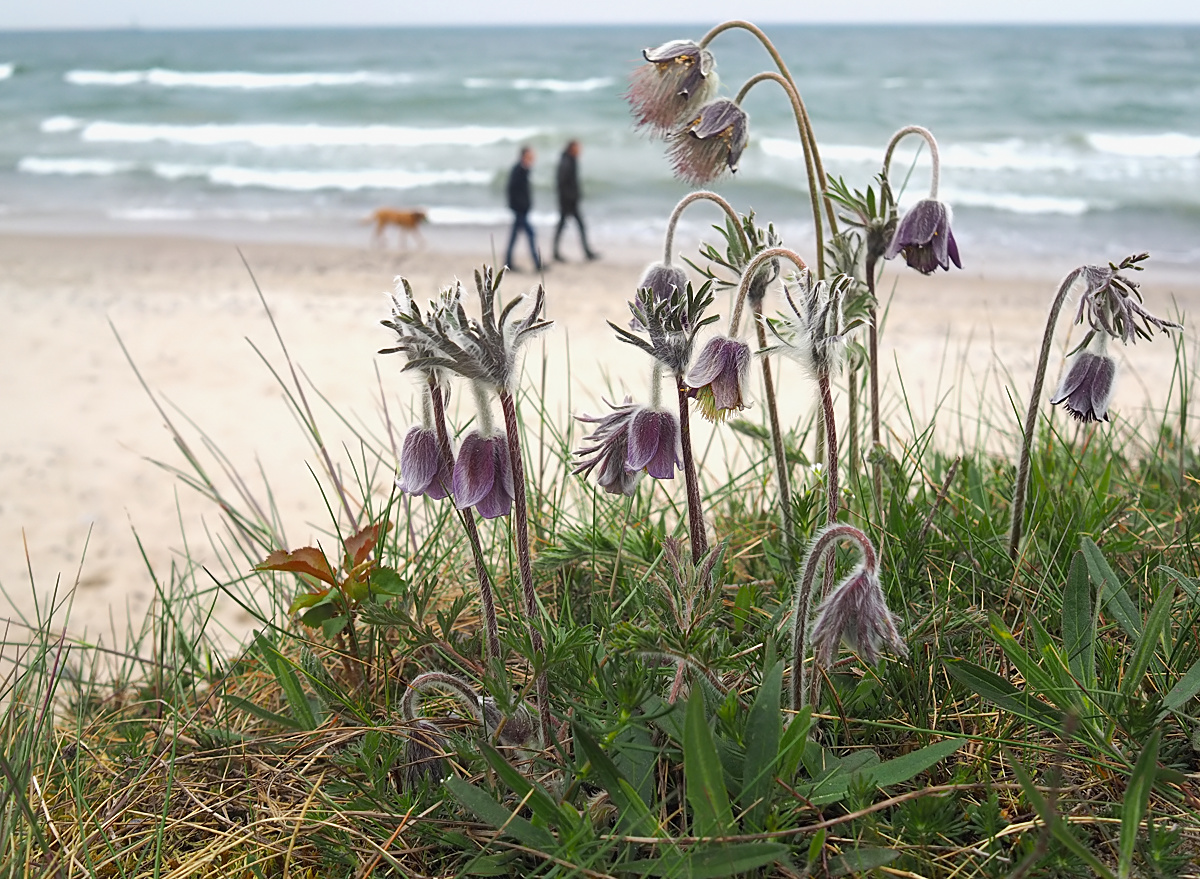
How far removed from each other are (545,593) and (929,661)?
0.84 metres

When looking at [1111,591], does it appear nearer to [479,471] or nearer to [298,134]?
[479,471]

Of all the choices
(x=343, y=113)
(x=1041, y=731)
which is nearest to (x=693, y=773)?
(x=1041, y=731)

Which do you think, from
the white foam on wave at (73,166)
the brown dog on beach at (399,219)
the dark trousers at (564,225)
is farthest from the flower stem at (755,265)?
the white foam on wave at (73,166)

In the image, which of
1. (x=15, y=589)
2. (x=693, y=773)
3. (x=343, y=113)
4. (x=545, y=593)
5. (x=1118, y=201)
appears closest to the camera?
(x=693, y=773)

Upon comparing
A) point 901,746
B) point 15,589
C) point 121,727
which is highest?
point 901,746

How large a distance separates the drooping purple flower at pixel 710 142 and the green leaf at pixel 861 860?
4.05ft

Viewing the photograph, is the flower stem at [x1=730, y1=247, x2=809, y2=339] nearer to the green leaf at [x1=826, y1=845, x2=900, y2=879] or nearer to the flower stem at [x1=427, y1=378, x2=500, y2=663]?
the flower stem at [x1=427, y1=378, x2=500, y2=663]

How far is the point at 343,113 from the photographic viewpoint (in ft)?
83.6

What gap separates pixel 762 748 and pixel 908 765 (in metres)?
0.21

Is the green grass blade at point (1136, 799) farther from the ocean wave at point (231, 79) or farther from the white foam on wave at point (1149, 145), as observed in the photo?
the ocean wave at point (231, 79)

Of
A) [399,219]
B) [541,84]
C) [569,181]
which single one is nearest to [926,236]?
[569,181]

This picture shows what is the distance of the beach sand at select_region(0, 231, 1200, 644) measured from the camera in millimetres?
5113

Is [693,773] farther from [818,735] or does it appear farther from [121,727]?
[121,727]

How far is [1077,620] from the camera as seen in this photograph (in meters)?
1.67
